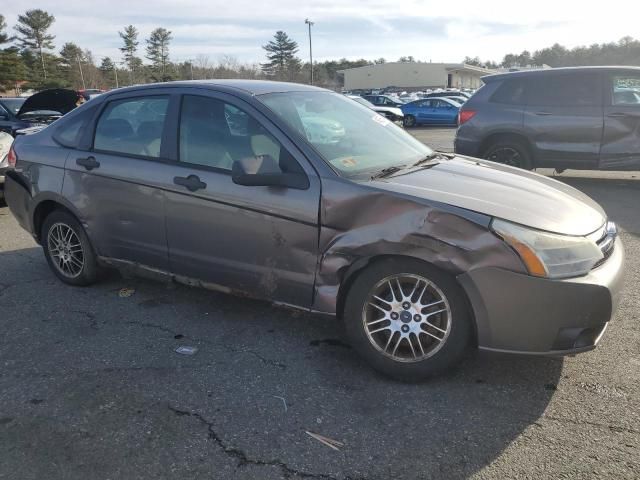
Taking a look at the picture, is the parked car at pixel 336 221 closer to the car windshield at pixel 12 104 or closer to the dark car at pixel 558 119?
the dark car at pixel 558 119

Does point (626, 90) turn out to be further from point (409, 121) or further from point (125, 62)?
point (125, 62)

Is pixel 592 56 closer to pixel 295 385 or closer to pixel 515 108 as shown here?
pixel 515 108

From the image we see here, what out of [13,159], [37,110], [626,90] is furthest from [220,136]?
[37,110]

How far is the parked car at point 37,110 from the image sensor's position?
1071 cm

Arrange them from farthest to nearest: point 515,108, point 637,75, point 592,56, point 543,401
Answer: point 592,56, point 515,108, point 637,75, point 543,401

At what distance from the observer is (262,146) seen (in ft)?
11.3

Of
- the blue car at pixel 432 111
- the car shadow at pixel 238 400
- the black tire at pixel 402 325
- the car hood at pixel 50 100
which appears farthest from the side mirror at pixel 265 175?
the blue car at pixel 432 111

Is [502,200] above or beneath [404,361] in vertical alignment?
above

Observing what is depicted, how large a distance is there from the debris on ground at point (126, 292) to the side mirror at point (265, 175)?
1836 mm

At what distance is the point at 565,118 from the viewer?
8.13 metres

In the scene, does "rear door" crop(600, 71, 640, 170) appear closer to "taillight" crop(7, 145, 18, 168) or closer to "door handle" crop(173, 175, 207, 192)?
"door handle" crop(173, 175, 207, 192)

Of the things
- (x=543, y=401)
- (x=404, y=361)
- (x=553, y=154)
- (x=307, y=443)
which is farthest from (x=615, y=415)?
(x=553, y=154)

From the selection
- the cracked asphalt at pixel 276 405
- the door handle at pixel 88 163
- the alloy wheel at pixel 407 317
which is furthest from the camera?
the door handle at pixel 88 163

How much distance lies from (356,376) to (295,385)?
1.21 feet
